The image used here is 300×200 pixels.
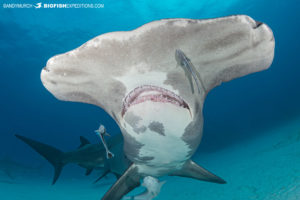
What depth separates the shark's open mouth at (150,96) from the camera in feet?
6.60

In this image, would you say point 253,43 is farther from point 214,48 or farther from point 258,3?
point 258,3

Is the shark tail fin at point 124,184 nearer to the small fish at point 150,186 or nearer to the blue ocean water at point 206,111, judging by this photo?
the small fish at point 150,186

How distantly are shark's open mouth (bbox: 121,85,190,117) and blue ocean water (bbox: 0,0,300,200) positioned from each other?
5.45 metres

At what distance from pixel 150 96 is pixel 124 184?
2.66 meters

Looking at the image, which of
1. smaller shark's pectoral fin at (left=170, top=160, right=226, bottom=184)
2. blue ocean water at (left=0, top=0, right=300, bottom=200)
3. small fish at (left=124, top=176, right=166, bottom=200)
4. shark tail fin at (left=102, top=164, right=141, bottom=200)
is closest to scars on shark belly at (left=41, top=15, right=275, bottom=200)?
shark tail fin at (left=102, top=164, right=141, bottom=200)

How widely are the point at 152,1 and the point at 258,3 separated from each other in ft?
37.8

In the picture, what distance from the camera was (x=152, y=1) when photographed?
14523mm

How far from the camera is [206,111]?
35031mm

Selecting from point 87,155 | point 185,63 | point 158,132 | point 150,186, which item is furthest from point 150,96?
point 87,155

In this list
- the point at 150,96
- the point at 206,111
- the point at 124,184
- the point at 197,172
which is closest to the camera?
the point at 150,96

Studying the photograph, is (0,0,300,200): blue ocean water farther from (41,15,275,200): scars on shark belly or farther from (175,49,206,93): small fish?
(175,49,206,93): small fish

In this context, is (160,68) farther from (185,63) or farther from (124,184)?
(124,184)

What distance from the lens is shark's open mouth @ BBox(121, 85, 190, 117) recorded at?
2012mm

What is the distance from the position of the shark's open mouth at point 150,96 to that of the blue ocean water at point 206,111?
5447 millimetres
